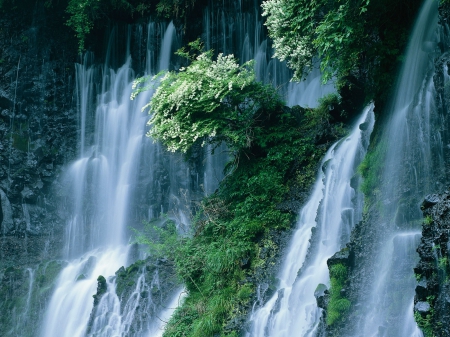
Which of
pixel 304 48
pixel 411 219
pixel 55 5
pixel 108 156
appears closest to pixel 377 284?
pixel 411 219

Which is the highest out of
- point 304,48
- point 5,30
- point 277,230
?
point 5,30

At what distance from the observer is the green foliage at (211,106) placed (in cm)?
1173

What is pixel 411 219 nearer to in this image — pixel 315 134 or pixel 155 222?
pixel 315 134

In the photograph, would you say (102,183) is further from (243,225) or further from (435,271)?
(435,271)

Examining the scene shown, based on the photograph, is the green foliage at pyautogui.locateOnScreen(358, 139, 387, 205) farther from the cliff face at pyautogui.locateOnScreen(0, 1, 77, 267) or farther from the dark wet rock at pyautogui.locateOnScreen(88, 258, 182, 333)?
the cliff face at pyautogui.locateOnScreen(0, 1, 77, 267)

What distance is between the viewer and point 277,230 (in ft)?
35.1

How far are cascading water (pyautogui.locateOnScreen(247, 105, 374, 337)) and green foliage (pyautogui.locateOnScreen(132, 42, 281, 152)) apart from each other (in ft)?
7.34

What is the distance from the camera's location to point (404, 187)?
8.48 metres

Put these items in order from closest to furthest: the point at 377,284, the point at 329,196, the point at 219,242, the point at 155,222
→ the point at 377,284 < the point at 329,196 < the point at 219,242 < the point at 155,222

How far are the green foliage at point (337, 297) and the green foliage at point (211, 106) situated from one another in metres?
4.32

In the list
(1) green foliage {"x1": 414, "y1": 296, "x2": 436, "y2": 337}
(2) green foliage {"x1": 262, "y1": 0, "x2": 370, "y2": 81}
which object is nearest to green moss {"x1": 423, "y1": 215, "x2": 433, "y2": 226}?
(1) green foliage {"x1": 414, "y1": 296, "x2": 436, "y2": 337}

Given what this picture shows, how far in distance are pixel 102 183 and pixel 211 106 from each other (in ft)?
32.7

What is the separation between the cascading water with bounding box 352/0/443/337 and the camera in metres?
7.39

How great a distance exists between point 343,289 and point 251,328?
83.0 inches
